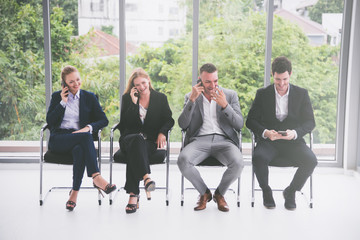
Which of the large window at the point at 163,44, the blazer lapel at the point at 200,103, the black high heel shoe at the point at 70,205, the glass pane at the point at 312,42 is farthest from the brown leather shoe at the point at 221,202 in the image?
the glass pane at the point at 312,42

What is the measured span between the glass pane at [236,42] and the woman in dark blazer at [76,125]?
1.60 meters

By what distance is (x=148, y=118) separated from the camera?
347cm

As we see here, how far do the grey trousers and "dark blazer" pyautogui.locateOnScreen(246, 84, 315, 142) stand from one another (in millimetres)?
334

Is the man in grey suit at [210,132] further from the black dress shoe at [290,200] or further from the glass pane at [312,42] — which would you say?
the glass pane at [312,42]

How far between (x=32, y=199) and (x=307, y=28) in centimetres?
356

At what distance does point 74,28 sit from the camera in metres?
4.43

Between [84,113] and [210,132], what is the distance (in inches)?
47.7

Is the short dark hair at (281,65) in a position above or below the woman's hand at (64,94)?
above

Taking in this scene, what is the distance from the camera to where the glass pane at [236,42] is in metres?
4.32

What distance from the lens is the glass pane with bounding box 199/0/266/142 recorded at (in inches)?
170

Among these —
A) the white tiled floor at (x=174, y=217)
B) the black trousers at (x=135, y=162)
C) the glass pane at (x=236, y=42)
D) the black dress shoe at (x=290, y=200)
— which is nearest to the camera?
the white tiled floor at (x=174, y=217)

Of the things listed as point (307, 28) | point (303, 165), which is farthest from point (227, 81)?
point (303, 165)

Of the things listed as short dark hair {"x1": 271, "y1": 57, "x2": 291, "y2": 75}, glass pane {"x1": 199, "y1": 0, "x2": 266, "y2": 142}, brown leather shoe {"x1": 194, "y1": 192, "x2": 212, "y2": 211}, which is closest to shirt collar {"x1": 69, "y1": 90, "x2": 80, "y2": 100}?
brown leather shoe {"x1": 194, "y1": 192, "x2": 212, "y2": 211}

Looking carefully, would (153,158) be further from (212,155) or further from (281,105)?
(281,105)
